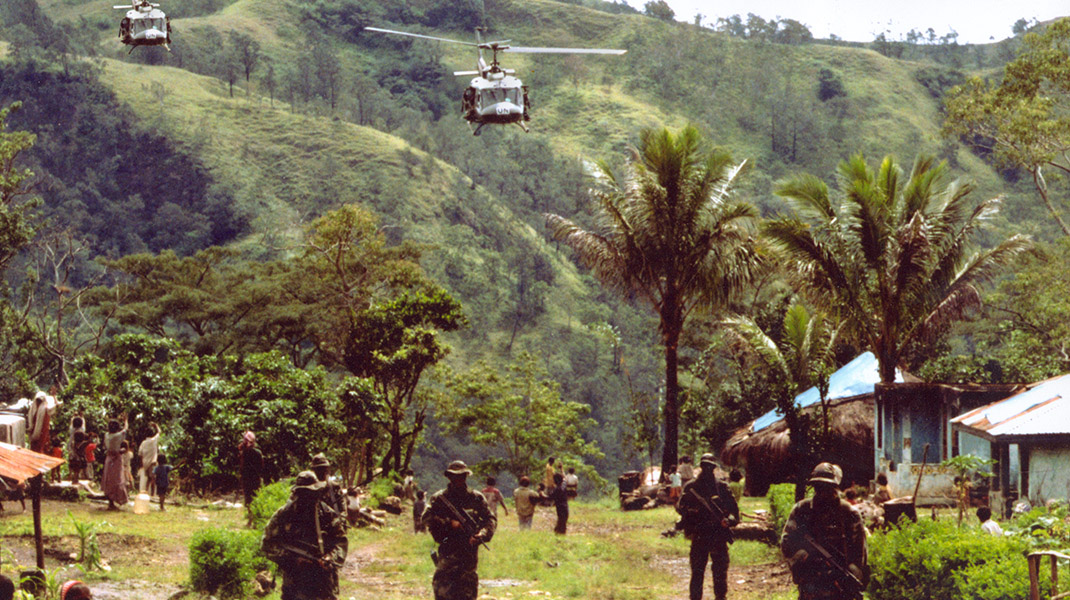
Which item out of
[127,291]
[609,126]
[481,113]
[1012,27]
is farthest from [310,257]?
[1012,27]

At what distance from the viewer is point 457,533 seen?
31.5 ft

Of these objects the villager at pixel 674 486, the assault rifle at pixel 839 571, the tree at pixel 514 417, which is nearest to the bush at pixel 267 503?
the assault rifle at pixel 839 571

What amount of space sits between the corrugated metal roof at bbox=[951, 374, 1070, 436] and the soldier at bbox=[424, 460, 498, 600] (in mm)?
8854

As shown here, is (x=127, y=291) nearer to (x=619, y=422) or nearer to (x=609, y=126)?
(x=619, y=422)

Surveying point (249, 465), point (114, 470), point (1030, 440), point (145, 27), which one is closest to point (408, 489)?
point (249, 465)

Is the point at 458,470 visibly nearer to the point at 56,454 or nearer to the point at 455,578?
the point at 455,578

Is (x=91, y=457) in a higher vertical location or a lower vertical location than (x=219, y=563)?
higher

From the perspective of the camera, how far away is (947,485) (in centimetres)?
2125

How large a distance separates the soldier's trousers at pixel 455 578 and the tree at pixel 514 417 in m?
28.5

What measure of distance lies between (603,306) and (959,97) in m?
48.8

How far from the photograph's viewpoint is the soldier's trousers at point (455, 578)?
956 centimetres

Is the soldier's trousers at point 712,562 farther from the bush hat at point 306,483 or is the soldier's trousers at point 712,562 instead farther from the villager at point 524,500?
the villager at point 524,500

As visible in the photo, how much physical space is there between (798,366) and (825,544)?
1790 centimetres

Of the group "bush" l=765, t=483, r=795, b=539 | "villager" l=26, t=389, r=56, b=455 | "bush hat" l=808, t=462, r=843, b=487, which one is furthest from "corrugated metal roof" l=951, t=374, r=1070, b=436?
"villager" l=26, t=389, r=56, b=455
